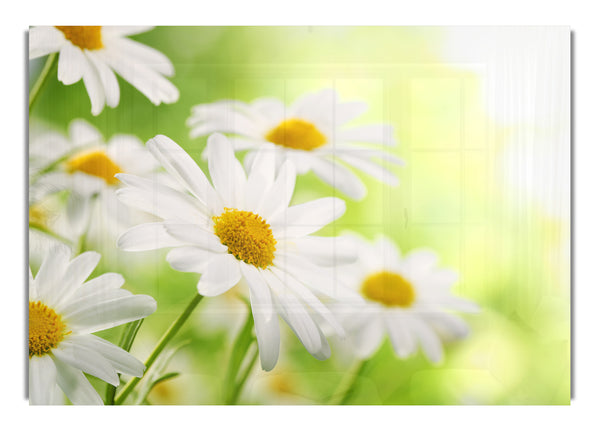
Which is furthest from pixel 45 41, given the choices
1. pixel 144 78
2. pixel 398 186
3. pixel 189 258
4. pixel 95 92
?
pixel 398 186

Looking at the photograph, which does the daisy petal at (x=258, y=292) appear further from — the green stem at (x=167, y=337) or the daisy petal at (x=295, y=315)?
the green stem at (x=167, y=337)

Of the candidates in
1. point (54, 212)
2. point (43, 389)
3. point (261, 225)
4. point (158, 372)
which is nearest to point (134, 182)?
point (54, 212)

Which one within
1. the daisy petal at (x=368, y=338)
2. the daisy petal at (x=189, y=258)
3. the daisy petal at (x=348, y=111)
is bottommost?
the daisy petal at (x=368, y=338)

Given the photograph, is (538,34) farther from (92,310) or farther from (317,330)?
(92,310)

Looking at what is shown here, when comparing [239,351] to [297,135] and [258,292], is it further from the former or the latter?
[297,135]

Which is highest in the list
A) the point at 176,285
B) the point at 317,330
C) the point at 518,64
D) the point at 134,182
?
the point at 518,64

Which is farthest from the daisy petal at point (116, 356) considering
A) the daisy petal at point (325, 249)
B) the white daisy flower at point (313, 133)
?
the white daisy flower at point (313, 133)
